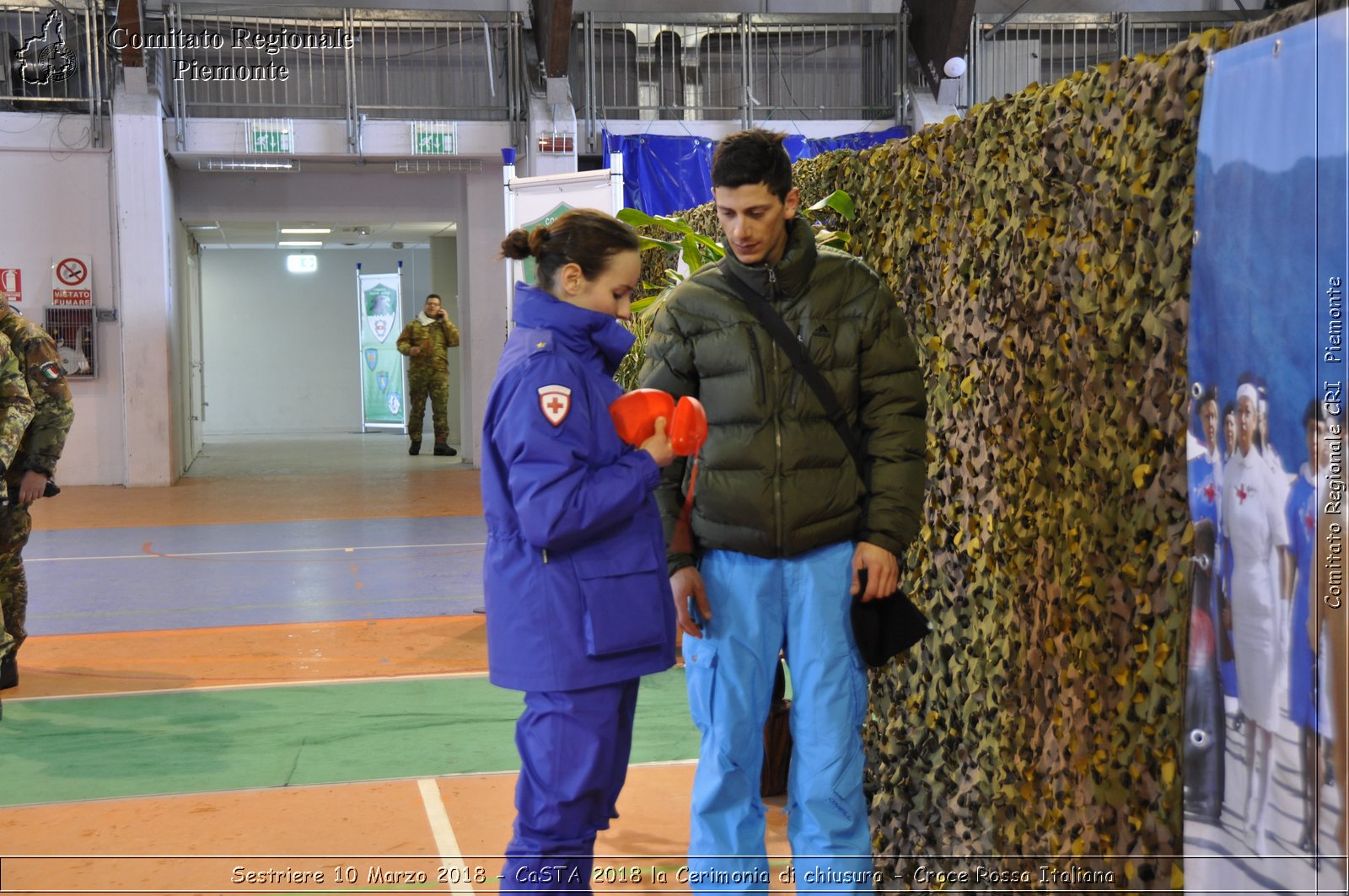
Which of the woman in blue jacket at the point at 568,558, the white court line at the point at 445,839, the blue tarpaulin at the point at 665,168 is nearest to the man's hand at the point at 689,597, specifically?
the woman in blue jacket at the point at 568,558

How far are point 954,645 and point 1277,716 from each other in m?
1.15

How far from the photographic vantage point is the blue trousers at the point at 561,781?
2.63 m

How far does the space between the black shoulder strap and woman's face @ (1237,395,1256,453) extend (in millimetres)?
950

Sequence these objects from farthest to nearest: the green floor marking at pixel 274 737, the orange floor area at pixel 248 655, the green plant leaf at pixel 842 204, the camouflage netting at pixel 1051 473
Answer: the orange floor area at pixel 248 655, the green floor marking at pixel 274 737, the green plant leaf at pixel 842 204, the camouflage netting at pixel 1051 473

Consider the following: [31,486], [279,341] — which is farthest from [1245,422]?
[279,341]

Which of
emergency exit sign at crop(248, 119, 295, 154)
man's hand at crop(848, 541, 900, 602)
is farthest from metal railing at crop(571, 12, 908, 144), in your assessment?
man's hand at crop(848, 541, 900, 602)

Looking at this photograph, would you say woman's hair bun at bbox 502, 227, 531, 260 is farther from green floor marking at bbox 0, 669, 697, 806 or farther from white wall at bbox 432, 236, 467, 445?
white wall at bbox 432, 236, 467, 445

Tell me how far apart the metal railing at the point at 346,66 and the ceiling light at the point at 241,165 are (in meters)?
0.52

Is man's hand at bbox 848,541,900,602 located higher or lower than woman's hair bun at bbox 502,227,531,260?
lower

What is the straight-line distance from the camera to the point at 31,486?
5590 mm

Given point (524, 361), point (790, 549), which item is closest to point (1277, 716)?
point (790, 549)

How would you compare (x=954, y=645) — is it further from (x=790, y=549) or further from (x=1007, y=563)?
(x=790, y=549)

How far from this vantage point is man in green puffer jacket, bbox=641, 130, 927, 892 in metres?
2.81

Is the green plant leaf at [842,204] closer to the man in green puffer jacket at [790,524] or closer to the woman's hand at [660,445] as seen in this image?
the man in green puffer jacket at [790,524]
